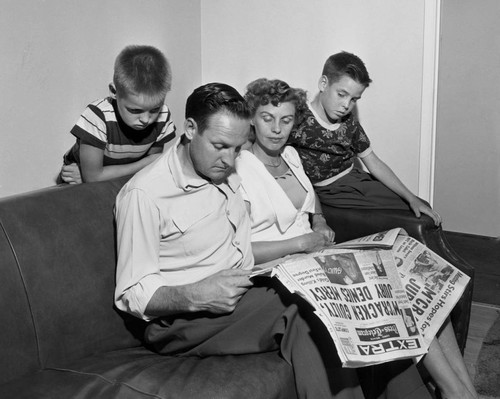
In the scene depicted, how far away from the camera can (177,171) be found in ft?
6.15

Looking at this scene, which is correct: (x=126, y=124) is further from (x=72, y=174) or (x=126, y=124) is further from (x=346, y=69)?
(x=346, y=69)

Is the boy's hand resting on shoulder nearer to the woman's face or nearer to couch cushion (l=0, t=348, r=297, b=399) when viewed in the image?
the woman's face

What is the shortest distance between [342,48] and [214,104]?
48.7 inches

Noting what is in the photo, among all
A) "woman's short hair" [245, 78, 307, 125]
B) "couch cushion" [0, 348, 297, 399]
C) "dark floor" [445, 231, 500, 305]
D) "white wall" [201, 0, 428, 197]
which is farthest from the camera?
"dark floor" [445, 231, 500, 305]

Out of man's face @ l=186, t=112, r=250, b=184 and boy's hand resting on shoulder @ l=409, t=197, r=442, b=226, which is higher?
man's face @ l=186, t=112, r=250, b=184

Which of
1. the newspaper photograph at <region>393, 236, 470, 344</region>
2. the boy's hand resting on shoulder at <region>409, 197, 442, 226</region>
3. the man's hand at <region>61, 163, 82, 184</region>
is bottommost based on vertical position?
the newspaper photograph at <region>393, 236, 470, 344</region>

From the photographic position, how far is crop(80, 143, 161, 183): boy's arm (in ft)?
6.87

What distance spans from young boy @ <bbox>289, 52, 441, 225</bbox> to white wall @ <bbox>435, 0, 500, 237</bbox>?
1.36 m

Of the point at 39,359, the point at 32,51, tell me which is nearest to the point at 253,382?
the point at 39,359

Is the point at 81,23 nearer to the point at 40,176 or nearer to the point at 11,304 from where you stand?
the point at 40,176

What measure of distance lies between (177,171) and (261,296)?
0.44 metres

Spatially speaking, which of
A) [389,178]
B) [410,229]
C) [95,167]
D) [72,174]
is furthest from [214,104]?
[389,178]

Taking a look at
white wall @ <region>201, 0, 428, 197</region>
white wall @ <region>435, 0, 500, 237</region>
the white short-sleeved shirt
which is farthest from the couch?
white wall @ <region>435, 0, 500, 237</region>

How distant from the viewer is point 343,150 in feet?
8.79
